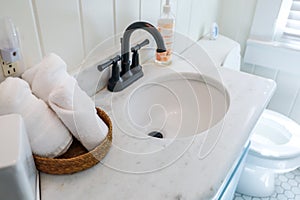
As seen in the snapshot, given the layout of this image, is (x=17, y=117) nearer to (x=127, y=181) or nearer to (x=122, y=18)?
(x=127, y=181)

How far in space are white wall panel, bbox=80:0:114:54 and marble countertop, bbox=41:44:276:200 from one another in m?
0.18

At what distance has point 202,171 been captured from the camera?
0.57 meters

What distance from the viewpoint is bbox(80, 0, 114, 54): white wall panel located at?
2.38 ft

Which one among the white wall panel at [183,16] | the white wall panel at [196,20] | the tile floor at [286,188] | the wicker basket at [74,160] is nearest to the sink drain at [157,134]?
the wicker basket at [74,160]

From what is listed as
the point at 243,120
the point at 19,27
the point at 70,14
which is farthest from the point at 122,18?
the point at 243,120

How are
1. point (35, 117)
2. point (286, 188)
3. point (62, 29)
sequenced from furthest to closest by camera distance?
1. point (286, 188)
2. point (62, 29)
3. point (35, 117)

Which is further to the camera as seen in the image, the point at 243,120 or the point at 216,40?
the point at 216,40

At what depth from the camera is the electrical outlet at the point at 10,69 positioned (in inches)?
22.6

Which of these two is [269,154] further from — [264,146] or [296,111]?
[296,111]

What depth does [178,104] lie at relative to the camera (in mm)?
977

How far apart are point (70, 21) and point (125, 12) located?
22cm

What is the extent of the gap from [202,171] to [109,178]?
196mm

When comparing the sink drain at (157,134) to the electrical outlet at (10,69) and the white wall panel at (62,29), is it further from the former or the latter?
the electrical outlet at (10,69)

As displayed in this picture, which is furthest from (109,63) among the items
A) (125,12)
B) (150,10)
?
(150,10)
